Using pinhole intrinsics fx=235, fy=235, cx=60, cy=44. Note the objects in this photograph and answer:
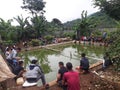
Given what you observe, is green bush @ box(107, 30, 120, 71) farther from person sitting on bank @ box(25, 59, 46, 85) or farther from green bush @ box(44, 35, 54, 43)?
green bush @ box(44, 35, 54, 43)

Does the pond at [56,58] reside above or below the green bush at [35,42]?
below

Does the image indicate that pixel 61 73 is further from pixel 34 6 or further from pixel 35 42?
pixel 34 6

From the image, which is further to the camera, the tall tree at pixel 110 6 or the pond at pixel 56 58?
the tall tree at pixel 110 6

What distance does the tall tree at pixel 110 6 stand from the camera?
26.8 meters

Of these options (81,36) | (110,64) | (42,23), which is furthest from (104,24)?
(110,64)

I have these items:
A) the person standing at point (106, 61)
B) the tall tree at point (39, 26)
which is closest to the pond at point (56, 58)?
the person standing at point (106, 61)

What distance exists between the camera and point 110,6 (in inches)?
1071

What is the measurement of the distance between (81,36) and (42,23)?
5.79 m

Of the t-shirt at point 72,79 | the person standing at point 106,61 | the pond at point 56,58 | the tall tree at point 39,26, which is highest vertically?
the tall tree at point 39,26

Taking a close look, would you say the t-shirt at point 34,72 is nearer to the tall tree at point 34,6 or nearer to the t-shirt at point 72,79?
the t-shirt at point 72,79

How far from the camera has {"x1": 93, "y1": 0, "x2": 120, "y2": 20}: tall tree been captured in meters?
26.8

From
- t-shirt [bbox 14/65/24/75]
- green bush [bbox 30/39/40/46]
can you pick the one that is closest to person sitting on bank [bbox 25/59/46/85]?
t-shirt [bbox 14/65/24/75]

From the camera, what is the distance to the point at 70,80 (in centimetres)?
650

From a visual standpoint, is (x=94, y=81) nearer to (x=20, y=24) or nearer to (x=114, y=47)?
(x=114, y=47)
